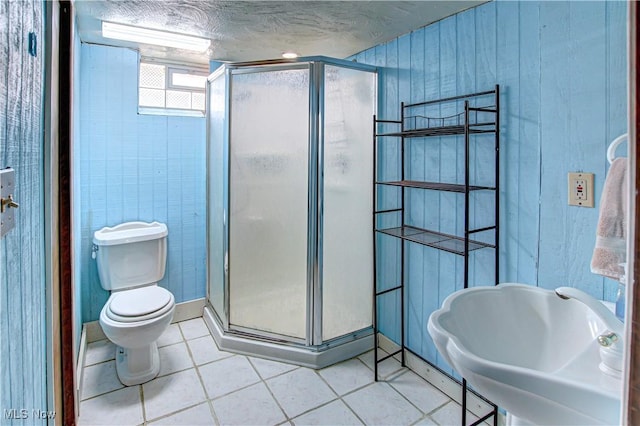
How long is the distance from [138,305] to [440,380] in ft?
5.83

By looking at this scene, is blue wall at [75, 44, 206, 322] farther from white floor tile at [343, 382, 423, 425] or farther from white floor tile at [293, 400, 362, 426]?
white floor tile at [343, 382, 423, 425]

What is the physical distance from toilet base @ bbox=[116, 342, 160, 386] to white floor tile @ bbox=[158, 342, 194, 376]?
0.08 metres

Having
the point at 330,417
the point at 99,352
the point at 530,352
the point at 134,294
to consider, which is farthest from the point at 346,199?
the point at 99,352

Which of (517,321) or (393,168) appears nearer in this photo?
(517,321)

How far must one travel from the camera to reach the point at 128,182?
261cm

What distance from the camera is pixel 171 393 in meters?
2.03

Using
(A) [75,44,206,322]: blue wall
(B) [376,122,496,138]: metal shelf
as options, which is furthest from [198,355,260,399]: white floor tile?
(B) [376,122,496,138]: metal shelf

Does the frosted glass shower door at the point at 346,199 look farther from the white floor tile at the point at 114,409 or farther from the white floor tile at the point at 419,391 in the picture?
the white floor tile at the point at 114,409

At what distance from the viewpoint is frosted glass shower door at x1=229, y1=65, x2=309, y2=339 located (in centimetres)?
227

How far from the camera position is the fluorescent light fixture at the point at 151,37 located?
2178 mm

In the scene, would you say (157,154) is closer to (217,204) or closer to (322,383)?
(217,204)

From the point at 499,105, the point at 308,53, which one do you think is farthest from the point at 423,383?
the point at 308,53

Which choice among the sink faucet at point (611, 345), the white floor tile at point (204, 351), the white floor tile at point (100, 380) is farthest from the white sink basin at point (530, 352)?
the white floor tile at point (100, 380)

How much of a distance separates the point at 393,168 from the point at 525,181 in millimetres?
851
